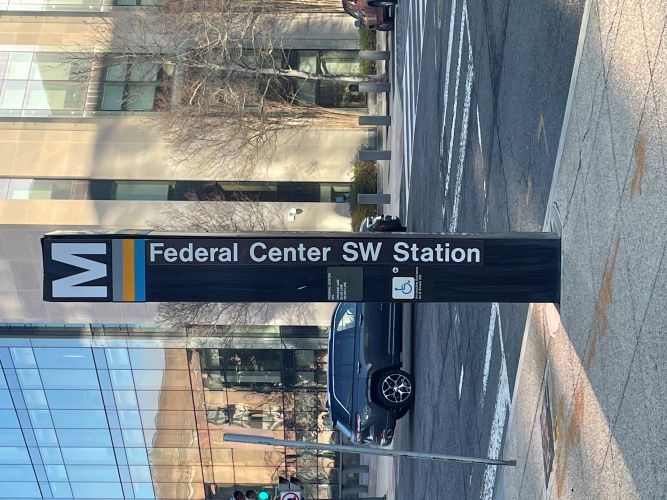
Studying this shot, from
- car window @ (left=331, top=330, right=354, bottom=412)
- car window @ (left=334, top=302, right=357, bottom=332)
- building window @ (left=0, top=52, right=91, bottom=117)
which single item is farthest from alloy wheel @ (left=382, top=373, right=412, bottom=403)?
building window @ (left=0, top=52, right=91, bottom=117)

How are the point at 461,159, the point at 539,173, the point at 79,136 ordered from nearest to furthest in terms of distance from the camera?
the point at 539,173
the point at 461,159
the point at 79,136

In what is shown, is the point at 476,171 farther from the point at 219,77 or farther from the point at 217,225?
the point at 219,77

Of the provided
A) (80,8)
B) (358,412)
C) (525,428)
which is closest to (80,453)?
(80,8)

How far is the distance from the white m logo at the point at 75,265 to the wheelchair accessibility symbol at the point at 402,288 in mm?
2673

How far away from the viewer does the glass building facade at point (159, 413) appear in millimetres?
33812

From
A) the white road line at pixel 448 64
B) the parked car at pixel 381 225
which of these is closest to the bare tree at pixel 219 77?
the parked car at pixel 381 225

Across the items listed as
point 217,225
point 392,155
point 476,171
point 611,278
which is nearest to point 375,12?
point 392,155

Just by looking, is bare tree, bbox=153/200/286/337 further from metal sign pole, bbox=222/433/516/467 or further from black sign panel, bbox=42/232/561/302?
black sign panel, bbox=42/232/561/302

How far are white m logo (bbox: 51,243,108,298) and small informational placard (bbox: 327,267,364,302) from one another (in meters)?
2.09

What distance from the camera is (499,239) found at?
870 cm

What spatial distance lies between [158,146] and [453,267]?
73.4 ft

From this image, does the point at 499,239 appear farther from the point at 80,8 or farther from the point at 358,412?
the point at 80,8

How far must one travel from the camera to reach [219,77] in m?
29.5

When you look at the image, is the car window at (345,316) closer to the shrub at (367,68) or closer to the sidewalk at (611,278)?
the sidewalk at (611,278)
